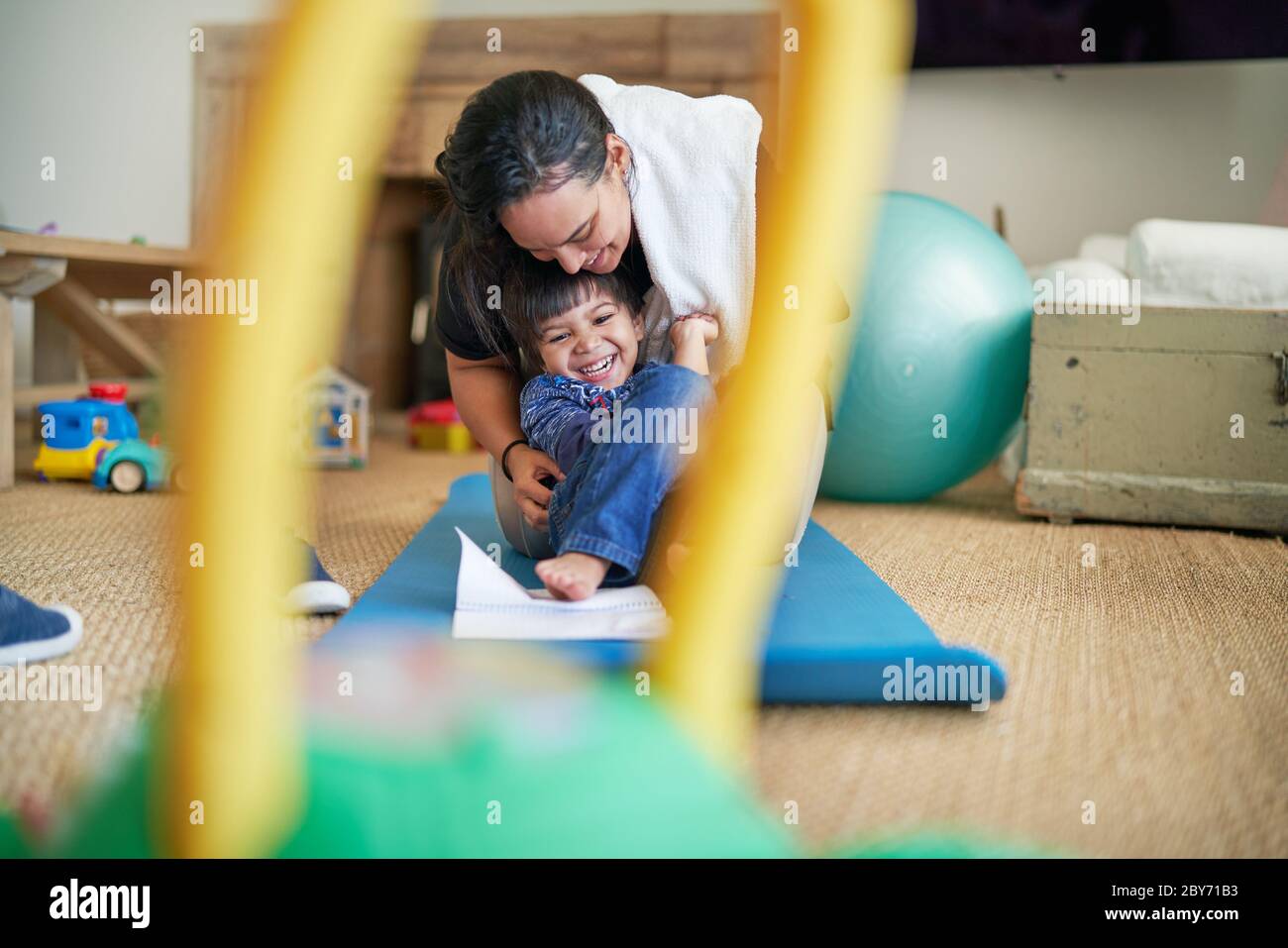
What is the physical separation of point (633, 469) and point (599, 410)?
155mm

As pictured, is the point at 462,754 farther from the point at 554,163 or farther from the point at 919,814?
the point at 554,163

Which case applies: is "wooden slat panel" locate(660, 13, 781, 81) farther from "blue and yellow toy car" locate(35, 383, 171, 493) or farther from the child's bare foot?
the child's bare foot

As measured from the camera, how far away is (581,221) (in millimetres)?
1007

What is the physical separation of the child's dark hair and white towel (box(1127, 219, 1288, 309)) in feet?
3.81

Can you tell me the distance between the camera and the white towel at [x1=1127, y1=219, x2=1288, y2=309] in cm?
182

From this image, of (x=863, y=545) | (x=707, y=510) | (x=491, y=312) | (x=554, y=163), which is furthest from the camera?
(x=863, y=545)

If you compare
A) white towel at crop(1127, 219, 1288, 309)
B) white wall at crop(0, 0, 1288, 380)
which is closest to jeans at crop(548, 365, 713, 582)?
white towel at crop(1127, 219, 1288, 309)

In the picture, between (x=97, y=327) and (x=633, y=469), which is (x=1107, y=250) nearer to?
(x=633, y=469)

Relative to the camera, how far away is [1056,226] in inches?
114

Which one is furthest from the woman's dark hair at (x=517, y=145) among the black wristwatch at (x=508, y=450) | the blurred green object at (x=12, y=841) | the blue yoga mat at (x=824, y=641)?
the blurred green object at (x=12, y=841)

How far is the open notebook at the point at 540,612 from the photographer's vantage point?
0.88m
